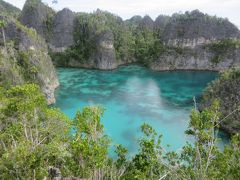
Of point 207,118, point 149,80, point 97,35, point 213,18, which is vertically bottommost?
point 149,80

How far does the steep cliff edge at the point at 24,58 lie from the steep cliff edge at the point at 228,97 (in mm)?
21523

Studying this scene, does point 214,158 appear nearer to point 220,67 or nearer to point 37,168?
point 37,168

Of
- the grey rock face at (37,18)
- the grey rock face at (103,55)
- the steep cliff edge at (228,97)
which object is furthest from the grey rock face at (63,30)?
the steep cliff edge at (228,97)

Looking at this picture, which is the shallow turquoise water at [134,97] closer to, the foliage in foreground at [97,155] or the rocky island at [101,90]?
the rocky island at [101,90]

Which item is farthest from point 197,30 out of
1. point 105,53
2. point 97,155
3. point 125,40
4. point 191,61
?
point 97,155

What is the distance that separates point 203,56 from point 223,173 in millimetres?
55346

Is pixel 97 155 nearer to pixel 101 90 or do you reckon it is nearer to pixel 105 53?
pixel 101 90

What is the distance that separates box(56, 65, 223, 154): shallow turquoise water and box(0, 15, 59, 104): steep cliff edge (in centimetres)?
380

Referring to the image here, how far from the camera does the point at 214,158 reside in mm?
13164

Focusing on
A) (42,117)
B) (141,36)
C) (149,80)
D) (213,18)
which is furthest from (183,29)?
(42,117)

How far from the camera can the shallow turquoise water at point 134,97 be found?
32656 mm

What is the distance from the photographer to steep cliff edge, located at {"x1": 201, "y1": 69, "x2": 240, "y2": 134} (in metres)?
29.8

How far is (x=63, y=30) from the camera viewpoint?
71.0 metres

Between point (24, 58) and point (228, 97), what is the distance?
86.7ft
